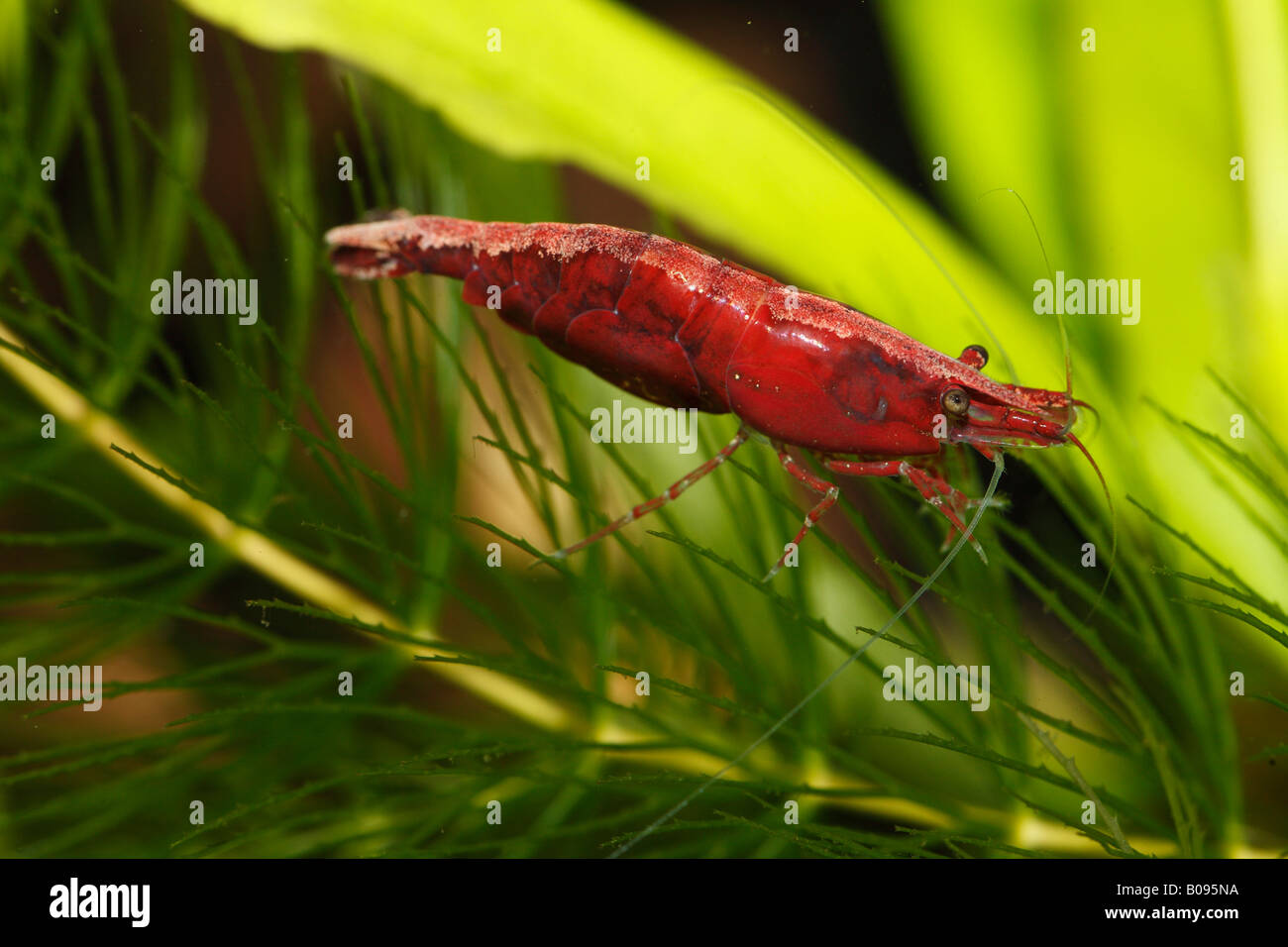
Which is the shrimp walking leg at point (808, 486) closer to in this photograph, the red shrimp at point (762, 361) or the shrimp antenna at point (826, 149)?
the red shrimp at point (762, 361)

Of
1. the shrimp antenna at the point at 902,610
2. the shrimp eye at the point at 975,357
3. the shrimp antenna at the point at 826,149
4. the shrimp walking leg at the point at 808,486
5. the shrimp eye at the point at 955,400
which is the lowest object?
the shrimp antenna at the point at 902,610

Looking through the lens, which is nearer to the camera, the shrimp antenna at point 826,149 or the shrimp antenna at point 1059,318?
the shrimp antenna at point 1059,318

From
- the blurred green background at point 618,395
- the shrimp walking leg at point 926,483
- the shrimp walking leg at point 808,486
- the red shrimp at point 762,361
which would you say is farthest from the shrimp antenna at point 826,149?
the shrimp walking leg at point 808,486

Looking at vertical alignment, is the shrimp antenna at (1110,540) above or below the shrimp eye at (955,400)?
below

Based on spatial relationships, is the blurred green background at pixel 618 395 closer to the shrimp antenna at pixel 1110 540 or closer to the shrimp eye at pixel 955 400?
the shrimp antenna at pixel 1110 540

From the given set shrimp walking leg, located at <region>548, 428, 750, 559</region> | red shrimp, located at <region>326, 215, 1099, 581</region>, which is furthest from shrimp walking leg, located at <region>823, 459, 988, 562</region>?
shrimp walking leg, located at <region>548, 428, 750, 559</region>

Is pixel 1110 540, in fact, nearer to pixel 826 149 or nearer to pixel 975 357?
pixel 975 357

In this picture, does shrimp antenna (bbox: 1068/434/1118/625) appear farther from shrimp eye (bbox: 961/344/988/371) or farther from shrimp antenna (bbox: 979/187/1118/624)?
shrimp eye (bbox: 961/344/988/371)
